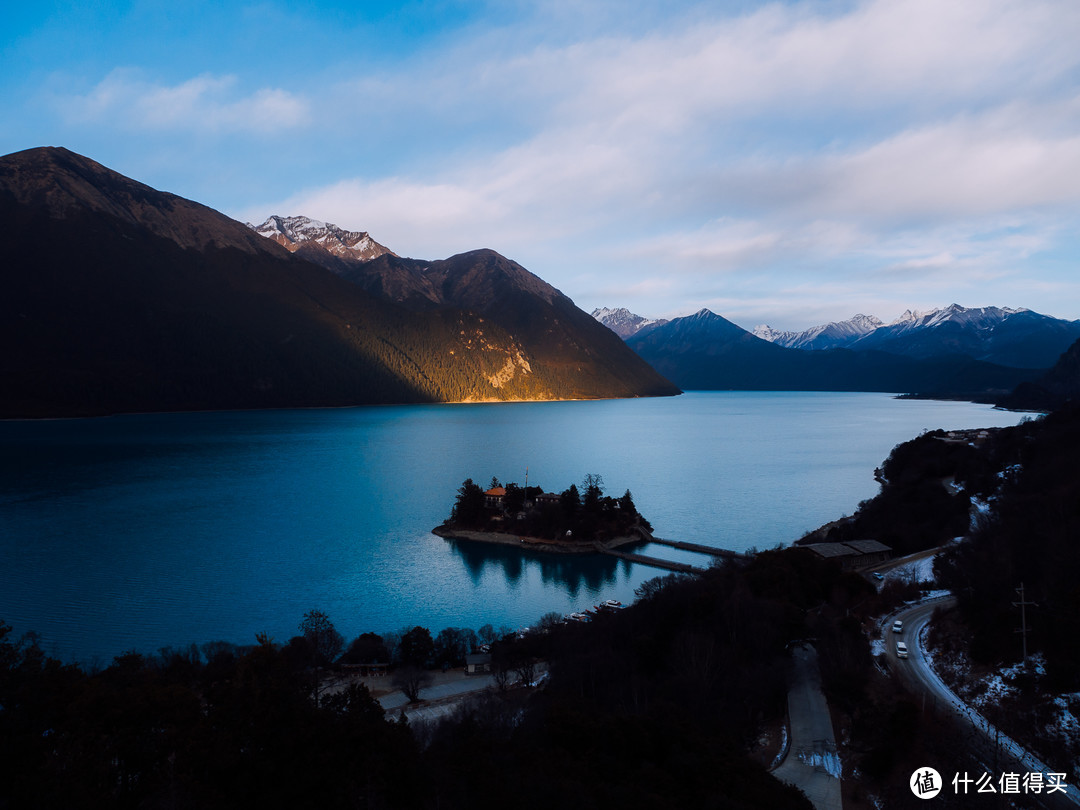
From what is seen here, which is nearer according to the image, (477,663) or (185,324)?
(477,663)

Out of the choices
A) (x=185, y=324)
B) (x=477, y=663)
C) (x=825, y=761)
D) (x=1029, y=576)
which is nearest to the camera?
(x=825, y=761)

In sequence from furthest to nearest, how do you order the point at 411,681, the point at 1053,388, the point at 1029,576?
the point at 1053,388 → the point at 411,681 → the point at 1029,576

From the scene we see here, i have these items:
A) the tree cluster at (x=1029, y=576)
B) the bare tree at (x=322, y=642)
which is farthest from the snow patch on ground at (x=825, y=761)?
the bare tree at (x=322, y=642)

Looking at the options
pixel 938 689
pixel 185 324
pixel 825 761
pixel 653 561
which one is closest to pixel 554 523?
pixel 653 561

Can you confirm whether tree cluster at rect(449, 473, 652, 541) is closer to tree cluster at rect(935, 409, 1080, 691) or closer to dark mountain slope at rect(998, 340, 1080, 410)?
tree cluster at rect(935, 409, 1080, 691)

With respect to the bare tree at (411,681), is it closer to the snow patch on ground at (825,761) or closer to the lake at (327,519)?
the lake at (327,519)

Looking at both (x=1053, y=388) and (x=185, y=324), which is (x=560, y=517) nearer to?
(x=1053, y=388)

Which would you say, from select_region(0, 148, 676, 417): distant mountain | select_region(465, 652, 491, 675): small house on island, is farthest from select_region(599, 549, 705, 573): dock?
select_region(0, 148, 676, 417): distant mountain
